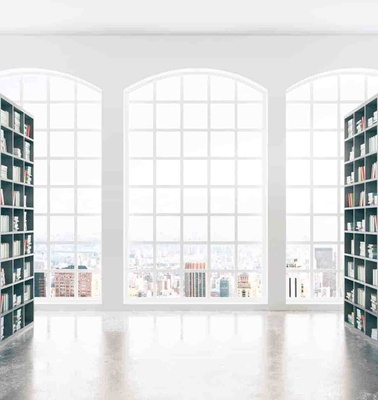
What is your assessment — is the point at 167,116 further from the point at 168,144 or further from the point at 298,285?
the point at 298,285

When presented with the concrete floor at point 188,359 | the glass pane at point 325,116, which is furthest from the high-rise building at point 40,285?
the glass pane at point 325,116

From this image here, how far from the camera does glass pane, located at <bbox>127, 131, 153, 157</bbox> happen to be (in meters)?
8.30

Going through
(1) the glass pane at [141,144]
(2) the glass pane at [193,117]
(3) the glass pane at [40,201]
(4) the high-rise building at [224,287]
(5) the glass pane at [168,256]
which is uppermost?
(2) the glass pane at [193,117]

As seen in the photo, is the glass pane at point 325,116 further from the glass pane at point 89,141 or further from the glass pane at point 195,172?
the glass pane at point 89,141

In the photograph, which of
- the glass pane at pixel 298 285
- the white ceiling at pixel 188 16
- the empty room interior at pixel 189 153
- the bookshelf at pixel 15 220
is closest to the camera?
the bookshelf at pixel 15 220

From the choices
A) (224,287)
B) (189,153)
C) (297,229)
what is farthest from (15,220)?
(297,229)

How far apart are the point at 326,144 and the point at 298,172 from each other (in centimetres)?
69

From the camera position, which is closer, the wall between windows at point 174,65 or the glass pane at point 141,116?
the wall between windows at point 174,65

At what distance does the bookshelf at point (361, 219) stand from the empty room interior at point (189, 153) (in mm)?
161

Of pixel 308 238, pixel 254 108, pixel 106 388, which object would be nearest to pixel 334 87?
pixel 254 108

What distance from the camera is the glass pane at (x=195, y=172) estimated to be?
328 inches

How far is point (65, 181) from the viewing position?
832 centimetres

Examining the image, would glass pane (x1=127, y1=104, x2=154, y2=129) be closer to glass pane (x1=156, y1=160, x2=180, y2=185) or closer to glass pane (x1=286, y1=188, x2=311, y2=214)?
glass pane (x1=156, y1=160, x2=180, y2=185)

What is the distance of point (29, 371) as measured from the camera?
4789 millimetres
